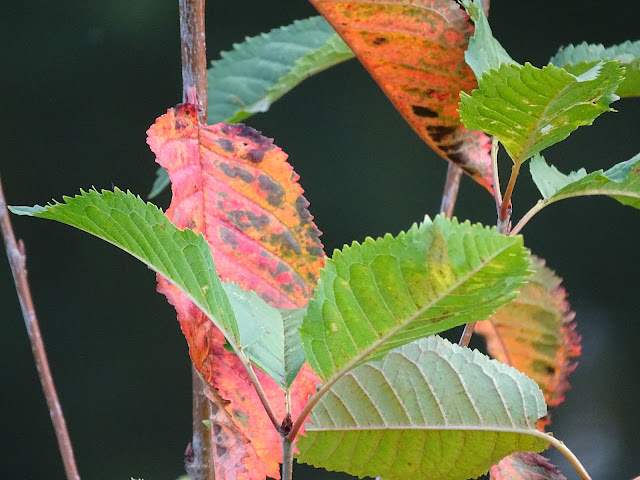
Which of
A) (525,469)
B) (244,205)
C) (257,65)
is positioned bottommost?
(525,469)

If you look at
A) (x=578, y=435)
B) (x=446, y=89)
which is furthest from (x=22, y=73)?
(x=578, y=435)

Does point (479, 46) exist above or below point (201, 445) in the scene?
above

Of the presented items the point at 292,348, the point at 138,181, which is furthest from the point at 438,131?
the point at 138,181

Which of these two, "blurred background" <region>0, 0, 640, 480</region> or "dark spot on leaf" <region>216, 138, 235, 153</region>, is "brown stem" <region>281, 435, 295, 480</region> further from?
"blurred background" <region>0, 0, 640, 480</region>

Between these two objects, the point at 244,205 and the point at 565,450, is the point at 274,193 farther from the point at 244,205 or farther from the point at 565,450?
the point at 565,450

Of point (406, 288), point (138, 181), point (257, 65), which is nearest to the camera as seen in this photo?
point (406, 288)

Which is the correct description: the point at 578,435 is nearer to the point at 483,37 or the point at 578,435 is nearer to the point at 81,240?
the point at 81,240
